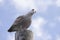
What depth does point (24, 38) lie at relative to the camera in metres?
5.51

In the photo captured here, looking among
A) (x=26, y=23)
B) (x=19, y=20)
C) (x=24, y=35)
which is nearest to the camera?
(x=24, y=35)

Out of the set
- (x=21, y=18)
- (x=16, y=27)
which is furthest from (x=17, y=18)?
(x=16, y=27)

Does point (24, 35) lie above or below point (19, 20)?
below

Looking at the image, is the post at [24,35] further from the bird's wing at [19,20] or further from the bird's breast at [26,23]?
the bird's wing at [19,20]

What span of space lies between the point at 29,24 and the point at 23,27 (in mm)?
319

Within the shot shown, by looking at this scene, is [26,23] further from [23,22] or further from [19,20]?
[19,20]

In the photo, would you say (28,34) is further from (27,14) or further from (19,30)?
(27,14)

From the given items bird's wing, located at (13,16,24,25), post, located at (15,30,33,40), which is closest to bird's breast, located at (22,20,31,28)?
bird's wing, located at (13,16,24,25)

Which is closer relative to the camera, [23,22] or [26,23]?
[26,23]

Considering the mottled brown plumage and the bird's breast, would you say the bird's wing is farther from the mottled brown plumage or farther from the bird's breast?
the bird's breast

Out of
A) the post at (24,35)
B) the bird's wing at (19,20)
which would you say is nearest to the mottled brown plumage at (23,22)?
the bird's wing at (19,20)

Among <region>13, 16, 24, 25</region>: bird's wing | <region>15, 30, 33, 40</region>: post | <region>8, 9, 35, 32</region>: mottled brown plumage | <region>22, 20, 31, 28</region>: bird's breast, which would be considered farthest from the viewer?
<region>13, 16, 24, 25</region>: bird's wing

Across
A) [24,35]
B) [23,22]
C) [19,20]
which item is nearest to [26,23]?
[23,22]

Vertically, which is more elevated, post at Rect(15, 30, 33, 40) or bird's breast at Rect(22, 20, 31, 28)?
bird's breast at Rect(22, 20, 31, 28)
